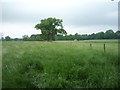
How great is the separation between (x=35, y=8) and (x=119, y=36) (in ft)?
6.86

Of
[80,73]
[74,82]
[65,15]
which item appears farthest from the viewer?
[65,15]

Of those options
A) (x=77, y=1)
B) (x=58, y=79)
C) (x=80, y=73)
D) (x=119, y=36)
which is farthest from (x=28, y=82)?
(x=77, y=1)

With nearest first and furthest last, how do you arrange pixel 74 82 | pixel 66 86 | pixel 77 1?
1. pixel 66 86
2. pixel 74 82
3. pixel 77 1

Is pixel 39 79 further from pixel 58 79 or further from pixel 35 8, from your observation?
pixel 35 8

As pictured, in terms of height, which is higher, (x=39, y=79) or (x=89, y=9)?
(x=89, y=9)

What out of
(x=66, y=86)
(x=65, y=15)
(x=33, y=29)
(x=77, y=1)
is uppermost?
(x=77, y=1)

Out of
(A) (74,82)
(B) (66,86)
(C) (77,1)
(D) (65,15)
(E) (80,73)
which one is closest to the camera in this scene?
(B) (66,86)

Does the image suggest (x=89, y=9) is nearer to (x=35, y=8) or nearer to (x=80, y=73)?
(x=35, y=8)

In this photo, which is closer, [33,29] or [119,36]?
[119,36]

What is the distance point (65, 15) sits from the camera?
375cm

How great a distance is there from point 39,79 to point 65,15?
192 centimetres

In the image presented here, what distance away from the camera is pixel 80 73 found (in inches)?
114

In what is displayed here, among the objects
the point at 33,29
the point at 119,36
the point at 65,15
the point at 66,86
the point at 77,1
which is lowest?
the point at 66,86

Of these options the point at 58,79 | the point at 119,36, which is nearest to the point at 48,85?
the point at 58,79
